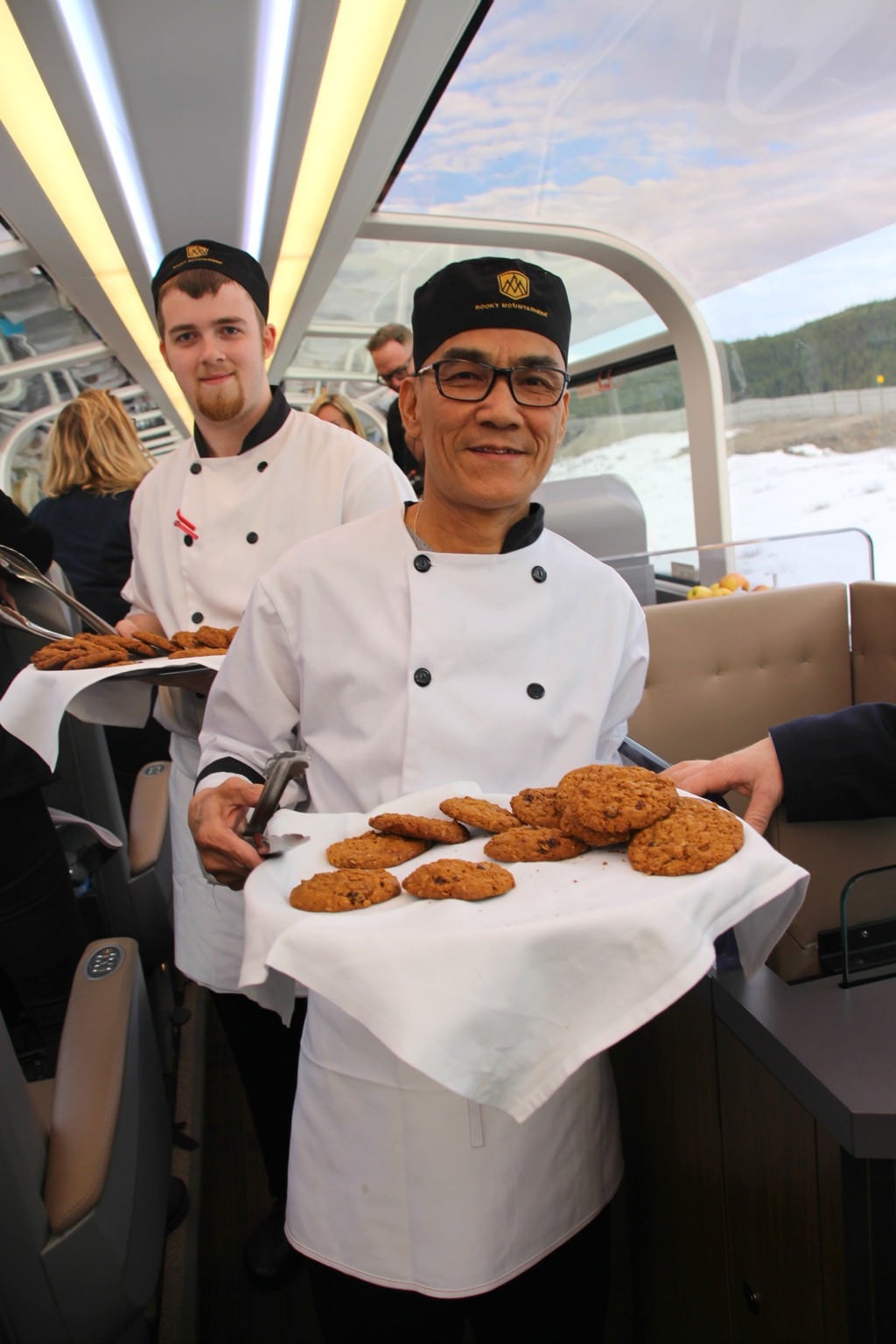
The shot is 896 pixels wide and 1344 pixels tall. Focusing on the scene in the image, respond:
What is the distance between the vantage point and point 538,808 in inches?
46.6

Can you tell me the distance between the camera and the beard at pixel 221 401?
2.14 meters

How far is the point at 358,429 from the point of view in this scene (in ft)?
17.0

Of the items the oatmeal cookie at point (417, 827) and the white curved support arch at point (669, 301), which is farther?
the white curved support arch at point (669, 301)

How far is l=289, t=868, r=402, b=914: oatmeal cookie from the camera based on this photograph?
3.27 feet

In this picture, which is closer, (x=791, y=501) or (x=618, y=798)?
(x=618, y=798)

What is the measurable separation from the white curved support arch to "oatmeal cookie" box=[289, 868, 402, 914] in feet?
14.9

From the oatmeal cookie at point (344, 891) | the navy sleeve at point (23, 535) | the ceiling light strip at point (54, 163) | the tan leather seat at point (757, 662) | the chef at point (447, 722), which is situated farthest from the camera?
the tan leather seat at point (757, 662)

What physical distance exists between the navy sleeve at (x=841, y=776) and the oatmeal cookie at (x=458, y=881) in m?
0.47

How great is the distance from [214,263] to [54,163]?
2069 millimetres

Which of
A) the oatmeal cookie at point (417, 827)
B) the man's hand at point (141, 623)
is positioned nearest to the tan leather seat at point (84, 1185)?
the oatmeal cookie at point (417, 827)

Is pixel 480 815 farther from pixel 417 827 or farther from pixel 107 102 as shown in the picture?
pixel 107 102

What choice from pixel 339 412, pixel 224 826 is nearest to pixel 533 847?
pixel 224 826

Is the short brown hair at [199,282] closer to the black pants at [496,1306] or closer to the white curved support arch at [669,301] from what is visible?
the black pants at [496,1306]

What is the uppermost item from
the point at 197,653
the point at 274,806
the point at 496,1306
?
the point at 197,653
